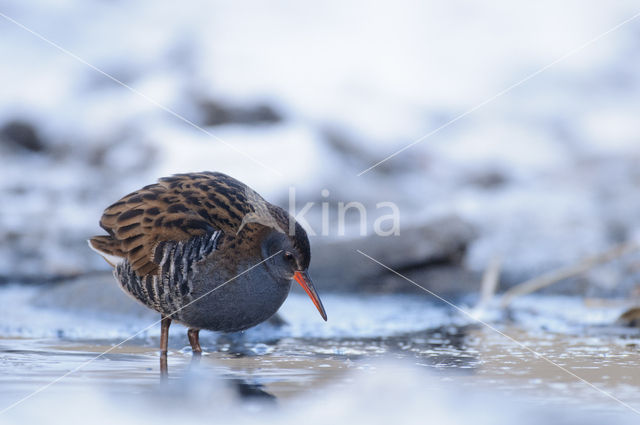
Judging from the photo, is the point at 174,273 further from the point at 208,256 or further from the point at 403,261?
the point at 403,261

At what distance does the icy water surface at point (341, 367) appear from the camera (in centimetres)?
A: 354

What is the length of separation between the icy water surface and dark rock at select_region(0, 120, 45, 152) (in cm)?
655

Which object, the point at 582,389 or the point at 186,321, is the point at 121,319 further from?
the point at 582,389

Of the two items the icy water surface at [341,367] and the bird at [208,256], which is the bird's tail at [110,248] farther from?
the icy water surface at [341,367]

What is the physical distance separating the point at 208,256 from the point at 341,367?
0.90 meters

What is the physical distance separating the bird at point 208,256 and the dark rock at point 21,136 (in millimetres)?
8406

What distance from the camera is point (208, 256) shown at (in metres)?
4.64

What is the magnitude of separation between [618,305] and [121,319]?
145 inches

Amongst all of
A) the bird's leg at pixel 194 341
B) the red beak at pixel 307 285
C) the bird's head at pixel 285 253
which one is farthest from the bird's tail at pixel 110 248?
the red beak at pixel 307 285

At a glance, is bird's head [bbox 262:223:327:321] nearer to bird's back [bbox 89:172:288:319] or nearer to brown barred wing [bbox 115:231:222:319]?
bird's back [bbox 89:172:288:319]

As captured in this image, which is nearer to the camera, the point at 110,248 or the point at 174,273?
the point at 174,273

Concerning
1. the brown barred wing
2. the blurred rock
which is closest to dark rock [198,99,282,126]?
the blurred rock

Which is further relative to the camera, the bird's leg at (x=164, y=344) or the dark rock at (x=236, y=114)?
the dark rock at (x=236, y=114)

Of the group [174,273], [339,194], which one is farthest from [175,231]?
[339,194]
